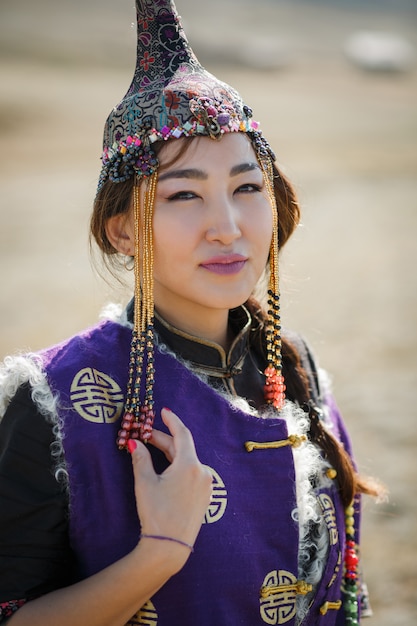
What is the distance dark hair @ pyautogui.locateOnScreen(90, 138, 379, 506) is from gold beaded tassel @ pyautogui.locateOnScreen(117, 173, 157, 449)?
0.34ft

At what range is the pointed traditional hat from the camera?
2.04 meters

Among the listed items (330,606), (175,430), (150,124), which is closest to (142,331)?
(175,430)

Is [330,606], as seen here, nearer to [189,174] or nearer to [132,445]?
[132,445]

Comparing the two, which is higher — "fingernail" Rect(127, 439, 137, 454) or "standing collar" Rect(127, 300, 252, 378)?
"standing collar" Rect(127, 300, 252, 378)

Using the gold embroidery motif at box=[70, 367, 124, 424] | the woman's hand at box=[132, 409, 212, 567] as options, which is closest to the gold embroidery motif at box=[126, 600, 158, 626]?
the woman's hand at box=[132, 409, 212, 567]

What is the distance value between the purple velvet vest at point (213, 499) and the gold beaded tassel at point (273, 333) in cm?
13

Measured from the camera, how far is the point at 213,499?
196 cm

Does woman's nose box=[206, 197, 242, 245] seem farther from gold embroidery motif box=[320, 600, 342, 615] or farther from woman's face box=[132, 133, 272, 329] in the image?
gold embroidery motif box=[320, 600, 342, 615]

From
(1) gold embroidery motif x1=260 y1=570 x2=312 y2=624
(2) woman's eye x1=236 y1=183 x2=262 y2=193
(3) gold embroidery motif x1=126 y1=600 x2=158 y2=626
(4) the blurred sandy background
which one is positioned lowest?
(3) gold embroidery motif x1=126 y1=600 x2=158 y2=626

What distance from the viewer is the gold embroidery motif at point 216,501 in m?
1.94

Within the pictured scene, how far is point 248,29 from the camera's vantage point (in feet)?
188

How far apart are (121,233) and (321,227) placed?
9553mm

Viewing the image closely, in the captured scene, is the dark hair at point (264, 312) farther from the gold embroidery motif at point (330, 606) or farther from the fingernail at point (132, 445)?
the fingernail at point (132, 445)

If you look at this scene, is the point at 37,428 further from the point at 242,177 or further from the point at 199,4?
the point at 199,4
